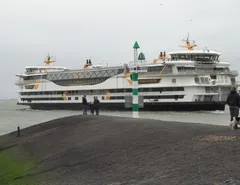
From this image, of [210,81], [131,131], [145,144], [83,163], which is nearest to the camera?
[83,163]

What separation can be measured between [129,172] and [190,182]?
1808 mm

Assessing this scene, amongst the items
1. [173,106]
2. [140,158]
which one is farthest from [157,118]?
[140,158]

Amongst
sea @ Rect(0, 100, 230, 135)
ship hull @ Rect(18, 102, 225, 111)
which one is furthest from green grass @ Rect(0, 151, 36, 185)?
ship hull @ Rect(18, 102, 225, 111)

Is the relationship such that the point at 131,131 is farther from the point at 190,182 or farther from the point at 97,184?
the point at 190,182

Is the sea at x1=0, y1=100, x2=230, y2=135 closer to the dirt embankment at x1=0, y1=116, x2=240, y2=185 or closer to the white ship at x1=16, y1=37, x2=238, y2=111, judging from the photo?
the white ship at x1=16, y1=37, x2=238, y2=111

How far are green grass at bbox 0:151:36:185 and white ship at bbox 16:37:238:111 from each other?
1362 inches

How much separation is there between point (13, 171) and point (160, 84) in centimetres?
3837

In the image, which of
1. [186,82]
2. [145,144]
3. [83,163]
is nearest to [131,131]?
[145,144]

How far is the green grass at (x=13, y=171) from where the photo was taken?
9.36 meters

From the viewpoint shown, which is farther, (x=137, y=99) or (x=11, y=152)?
(x=137, y=99)

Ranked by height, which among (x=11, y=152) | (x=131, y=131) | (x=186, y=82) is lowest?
(x=11, y=152)

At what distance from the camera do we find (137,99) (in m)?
21.6

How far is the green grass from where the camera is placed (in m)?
9.36

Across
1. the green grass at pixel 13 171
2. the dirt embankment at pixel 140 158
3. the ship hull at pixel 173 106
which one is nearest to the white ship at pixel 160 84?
the ship hull at pixel 173 106
